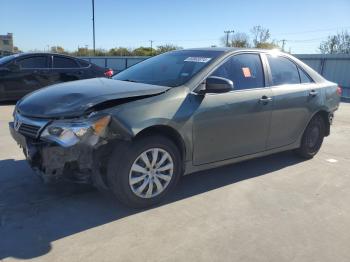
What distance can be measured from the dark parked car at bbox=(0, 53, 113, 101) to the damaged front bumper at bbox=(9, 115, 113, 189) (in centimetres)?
583

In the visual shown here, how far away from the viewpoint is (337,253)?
304cm

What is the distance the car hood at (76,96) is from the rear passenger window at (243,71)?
2.87 feet

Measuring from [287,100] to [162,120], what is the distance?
6.72 feet

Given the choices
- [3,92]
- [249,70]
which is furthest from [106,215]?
[3,92]

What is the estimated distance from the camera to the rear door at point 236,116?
3.92m

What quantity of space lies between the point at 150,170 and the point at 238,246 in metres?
1.09

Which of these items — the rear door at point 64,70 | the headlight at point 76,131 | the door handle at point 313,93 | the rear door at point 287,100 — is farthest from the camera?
the rear door at point 64,70

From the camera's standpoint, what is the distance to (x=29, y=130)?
11.4ft

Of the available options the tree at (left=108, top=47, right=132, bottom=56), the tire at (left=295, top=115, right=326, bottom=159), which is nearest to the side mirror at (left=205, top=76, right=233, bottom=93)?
the tire at (left=295, top=115, right=326, bottom=159)

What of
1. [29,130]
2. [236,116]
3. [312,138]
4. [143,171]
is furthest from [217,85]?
[312,138]

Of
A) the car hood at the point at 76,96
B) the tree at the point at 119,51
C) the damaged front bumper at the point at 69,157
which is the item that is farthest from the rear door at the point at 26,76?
the tree at the point at 119,51

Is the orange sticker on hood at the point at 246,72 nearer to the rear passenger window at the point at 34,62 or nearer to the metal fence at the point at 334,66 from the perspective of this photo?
the rear passenger window at the point at 34,62

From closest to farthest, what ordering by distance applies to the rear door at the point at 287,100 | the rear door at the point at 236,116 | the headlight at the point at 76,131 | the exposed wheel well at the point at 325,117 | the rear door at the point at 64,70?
the headlight at the point at 76,131
the rear door at the point at 236,116
the rear door at the point at 287,100
the exposed wheel well at the point at 325,117
the rear door at the point at 64,70

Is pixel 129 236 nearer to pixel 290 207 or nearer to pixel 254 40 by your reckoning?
pixel 290 207
